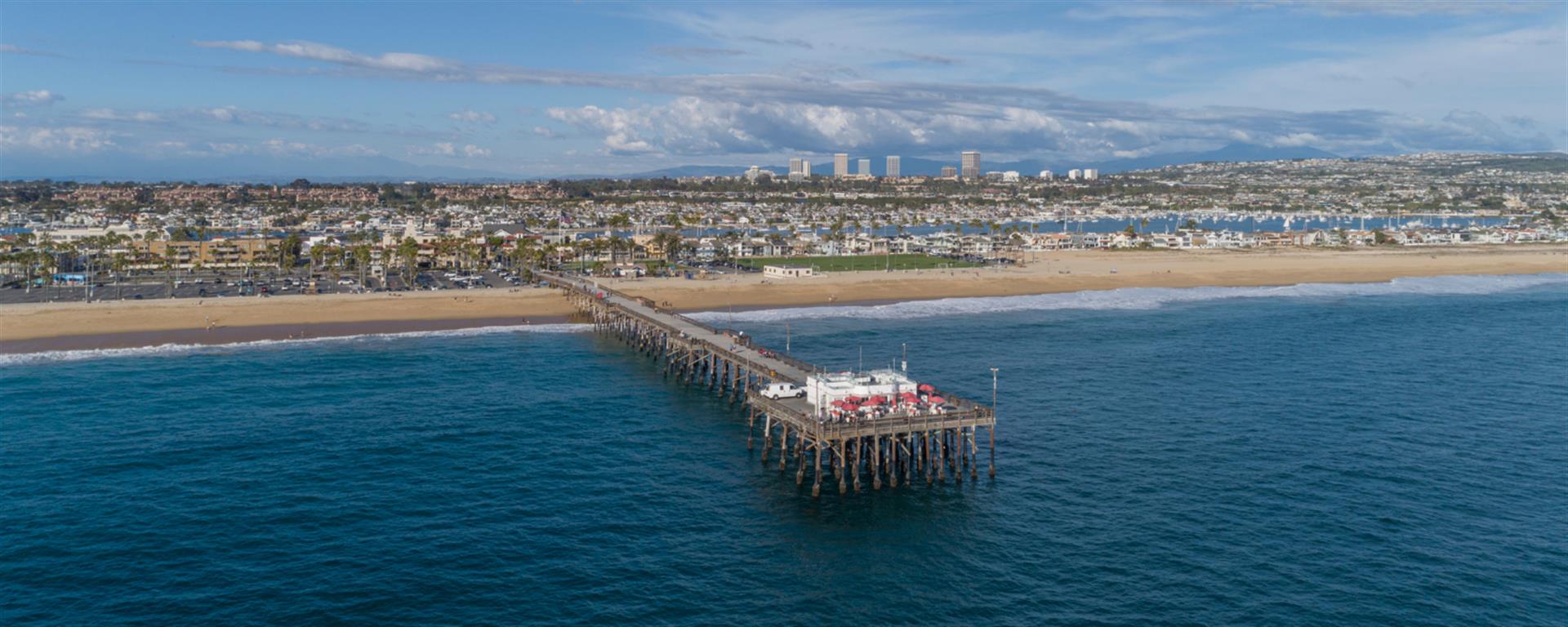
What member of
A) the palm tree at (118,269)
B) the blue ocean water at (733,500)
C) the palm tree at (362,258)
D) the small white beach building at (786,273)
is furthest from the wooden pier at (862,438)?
the palm tree at (118,269)

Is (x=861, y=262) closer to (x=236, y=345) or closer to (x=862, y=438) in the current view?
(x=236, y=345)

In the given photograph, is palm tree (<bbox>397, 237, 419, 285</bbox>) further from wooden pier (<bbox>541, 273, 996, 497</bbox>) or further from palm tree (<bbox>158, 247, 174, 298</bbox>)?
wooden pier (<bbox>541, 273, 996, 497</bbox>)


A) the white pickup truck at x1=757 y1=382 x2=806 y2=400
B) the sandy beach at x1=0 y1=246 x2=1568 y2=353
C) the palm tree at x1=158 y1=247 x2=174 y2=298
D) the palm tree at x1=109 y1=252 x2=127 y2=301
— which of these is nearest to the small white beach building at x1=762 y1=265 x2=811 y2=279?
the sandy beach at x1=0 y1=246 x2=1568 y2=353

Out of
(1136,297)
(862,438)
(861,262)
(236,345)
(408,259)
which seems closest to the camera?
(862,438)

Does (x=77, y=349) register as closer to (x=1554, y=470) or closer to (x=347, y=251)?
(x=347, y=251)

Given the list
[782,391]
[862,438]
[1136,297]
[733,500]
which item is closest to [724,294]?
[1136,297]

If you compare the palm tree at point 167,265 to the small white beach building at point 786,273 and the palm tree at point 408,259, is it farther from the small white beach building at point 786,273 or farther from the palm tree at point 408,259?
the small white beach building at point 786,273

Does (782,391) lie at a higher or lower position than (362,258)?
lower
